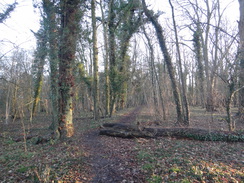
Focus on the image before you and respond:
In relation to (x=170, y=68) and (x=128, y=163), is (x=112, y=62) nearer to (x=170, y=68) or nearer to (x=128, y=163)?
(x=170, y=68)

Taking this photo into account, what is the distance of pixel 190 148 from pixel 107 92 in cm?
1232

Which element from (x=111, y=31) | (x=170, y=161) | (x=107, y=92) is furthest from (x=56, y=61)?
(x=111, y=31)

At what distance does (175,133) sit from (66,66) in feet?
21.6

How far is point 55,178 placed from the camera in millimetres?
4625

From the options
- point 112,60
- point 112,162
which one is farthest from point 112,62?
point 112,162

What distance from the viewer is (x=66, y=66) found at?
9133 mm

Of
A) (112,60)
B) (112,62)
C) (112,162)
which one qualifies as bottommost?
(112,162)

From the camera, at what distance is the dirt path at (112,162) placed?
4734 mm

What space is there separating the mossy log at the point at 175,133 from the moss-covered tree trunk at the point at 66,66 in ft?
7.19

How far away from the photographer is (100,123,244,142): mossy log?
8.18 metres

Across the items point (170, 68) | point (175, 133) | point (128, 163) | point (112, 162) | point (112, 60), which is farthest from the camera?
point (112, 60)

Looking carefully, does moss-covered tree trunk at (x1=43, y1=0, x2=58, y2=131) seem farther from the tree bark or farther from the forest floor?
the tree bark

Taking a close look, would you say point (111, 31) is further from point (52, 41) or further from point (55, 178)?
point (55, 178)

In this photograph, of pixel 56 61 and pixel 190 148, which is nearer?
pixel 190 148
